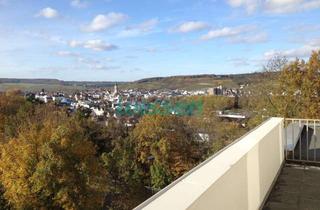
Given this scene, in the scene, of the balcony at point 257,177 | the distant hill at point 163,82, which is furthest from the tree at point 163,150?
the distant hill at point 163,82

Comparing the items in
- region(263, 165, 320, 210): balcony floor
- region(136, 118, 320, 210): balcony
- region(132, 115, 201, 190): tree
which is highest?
region(136, 118, 320, 210): balcony

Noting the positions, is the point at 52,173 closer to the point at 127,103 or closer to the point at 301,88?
the point at 301,88

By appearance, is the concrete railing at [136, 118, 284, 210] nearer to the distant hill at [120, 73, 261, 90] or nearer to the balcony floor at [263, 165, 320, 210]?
the balcony floor at [263, 165, 320, 210]

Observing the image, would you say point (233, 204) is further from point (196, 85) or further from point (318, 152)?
point (196, 85)

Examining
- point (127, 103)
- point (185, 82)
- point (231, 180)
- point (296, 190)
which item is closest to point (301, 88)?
point (296, 190)

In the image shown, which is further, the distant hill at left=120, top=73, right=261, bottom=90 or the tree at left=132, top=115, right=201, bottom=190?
the distant hill at left=120, top=73, right=261, bottom=90

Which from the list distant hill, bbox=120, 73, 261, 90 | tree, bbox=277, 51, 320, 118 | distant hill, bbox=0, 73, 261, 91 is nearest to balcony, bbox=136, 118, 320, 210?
tree, bbox=277, 51, 320, 118
